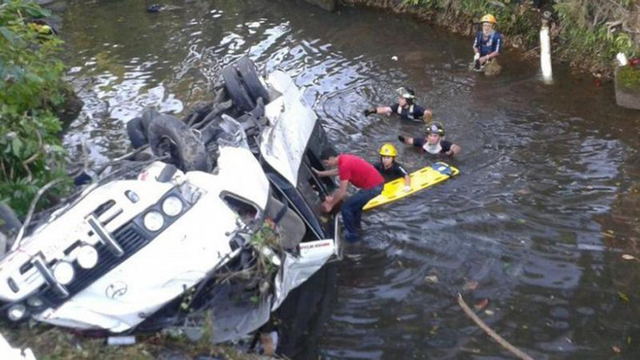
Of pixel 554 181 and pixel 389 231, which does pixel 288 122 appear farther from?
pixel 554 181

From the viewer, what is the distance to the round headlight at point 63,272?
19.4ft

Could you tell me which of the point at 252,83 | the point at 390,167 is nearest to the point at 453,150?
the point at 390,167

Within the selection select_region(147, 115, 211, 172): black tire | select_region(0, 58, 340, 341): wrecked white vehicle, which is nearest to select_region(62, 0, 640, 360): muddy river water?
select_region(0, 58, 340, 341): wrecked white vehicle

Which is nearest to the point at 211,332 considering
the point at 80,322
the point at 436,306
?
the point at 80,322

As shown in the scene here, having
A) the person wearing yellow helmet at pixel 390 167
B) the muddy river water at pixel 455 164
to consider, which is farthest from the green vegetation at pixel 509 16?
the person wearing yellow helmet at pixel 390 167

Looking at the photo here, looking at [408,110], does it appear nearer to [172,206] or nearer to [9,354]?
[172,206]

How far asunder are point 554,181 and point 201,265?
6.49 metres

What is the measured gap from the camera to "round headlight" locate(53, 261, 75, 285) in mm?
5907

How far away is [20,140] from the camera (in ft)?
25.0

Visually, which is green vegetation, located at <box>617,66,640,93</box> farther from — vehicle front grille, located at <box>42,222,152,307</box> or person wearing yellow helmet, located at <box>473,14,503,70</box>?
vehicle front grille, located at <box>42,222,152,307</box>

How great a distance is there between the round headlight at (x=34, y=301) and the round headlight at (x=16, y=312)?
0.06 metres

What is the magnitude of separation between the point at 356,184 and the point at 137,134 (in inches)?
111

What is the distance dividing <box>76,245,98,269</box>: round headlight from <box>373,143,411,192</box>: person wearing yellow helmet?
5547 millimetres

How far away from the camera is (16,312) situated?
5.85m
